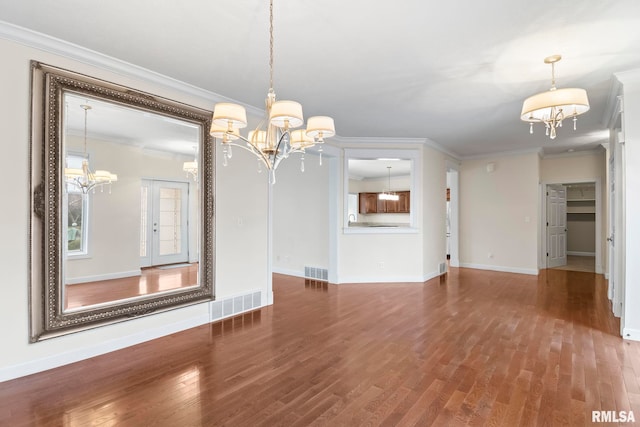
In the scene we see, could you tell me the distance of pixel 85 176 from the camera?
9.64 ft

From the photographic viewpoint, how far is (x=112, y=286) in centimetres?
315

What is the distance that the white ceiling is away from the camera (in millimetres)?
2209

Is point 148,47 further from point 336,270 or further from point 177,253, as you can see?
point 336,270

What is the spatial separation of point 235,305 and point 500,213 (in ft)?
19.7

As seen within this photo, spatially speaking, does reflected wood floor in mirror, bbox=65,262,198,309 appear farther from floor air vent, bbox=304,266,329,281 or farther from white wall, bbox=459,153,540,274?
white wall, bbox=459,153,540,274

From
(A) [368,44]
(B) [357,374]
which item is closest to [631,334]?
(B) [357,374]

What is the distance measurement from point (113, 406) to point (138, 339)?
3.65ft

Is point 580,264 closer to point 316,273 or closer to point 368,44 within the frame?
point 316,273

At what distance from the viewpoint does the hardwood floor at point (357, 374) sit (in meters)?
2.06

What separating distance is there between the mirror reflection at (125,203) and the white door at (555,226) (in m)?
7.54

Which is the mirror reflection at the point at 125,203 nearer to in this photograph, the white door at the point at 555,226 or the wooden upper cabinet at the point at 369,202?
the wooden upper cabinet at the point at 369,202

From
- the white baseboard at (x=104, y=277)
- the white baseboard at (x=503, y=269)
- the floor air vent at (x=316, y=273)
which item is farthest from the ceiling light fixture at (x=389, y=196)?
the white baseboard at (x=104, y=277)

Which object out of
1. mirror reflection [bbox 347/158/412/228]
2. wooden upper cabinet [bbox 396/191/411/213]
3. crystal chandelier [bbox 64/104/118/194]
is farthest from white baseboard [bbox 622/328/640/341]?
wooden upper cabinet [bbox 396/191/411/213]

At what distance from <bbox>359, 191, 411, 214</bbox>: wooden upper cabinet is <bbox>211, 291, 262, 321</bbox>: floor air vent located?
220 inches
